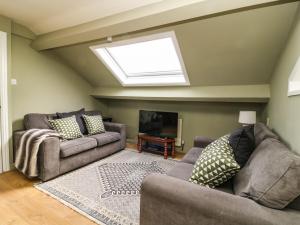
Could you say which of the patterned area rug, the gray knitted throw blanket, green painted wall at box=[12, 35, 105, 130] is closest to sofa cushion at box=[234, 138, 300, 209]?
the patterned area rug

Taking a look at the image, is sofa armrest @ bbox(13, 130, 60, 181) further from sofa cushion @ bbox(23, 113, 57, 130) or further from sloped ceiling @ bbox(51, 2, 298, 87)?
sloped ceiling @ bbox(51, 2, 298, 87)

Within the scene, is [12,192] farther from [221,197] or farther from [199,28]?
[199,28]

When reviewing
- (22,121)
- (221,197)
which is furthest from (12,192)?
(221,197)

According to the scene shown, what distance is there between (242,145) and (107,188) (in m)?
1.69

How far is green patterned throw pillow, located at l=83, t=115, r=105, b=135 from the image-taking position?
361 centimetres

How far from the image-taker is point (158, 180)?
130 cm

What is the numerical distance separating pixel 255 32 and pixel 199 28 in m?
0.63

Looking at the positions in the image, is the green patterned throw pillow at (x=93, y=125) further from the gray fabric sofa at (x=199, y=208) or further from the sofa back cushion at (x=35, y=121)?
the gray fabric sofa at (x=199, y=208)

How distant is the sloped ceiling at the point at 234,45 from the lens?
1.96 metres

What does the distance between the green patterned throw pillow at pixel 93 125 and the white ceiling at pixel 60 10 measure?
1.66 metres

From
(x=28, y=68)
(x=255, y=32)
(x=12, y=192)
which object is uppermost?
(x=255, y=32)

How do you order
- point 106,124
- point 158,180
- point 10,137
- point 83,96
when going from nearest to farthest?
point 158,180
point 10,137
point 106,124
point 83,96

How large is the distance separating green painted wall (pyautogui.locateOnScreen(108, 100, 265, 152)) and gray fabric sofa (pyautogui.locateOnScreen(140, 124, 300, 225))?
2.59m

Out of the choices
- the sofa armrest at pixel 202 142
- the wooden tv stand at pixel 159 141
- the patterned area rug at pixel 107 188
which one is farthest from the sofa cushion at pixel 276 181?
the wooden tv stand at pixel 159 141
